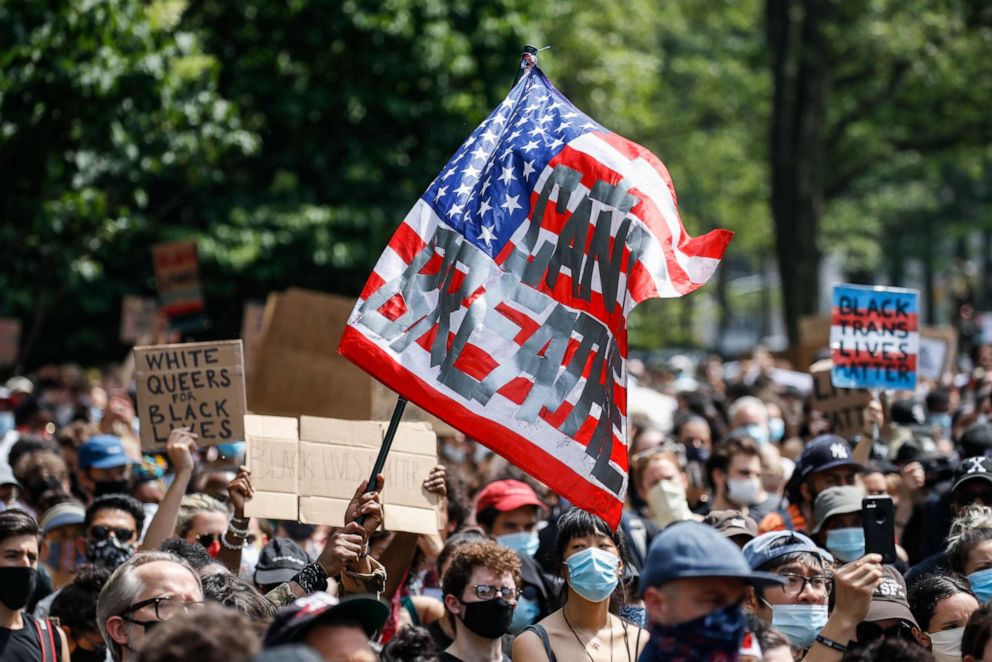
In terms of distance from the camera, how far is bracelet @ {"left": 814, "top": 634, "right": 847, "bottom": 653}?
5055 mm

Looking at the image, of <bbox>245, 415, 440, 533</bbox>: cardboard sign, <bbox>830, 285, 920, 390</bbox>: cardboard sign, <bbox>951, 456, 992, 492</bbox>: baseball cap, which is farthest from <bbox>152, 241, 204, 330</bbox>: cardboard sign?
<bbox>951, 456, 992, 492</bbox>: baseball cap

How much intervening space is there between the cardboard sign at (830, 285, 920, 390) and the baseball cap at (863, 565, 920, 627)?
408cm

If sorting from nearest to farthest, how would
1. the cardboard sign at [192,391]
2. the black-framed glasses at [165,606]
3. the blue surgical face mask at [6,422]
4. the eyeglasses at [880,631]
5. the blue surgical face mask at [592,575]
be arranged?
the black-framed glasses at [165,606], the eyeglasses at [880,631], the blue surgical face mask at [592,575], the cardboard sign at [192,391], the blue surgical face mask at [6,422]

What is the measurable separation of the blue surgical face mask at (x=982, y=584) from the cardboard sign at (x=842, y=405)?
3822mm

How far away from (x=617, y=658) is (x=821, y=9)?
24.2m

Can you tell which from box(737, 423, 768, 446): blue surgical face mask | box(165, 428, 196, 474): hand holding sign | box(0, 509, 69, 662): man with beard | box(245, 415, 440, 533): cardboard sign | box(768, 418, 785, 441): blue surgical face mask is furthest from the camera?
box(768, 418, 785, 441): blue surgical face mask

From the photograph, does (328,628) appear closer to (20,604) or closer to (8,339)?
(20,604)

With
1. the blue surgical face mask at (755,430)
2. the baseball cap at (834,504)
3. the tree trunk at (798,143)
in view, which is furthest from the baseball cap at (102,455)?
the tree trunk at (798,143)

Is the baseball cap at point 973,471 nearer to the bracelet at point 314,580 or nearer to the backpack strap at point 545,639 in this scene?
the backpack strap at point 545,639

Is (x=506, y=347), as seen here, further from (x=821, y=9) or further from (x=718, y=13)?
(x=718, y=13)

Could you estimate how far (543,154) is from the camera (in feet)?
20.5

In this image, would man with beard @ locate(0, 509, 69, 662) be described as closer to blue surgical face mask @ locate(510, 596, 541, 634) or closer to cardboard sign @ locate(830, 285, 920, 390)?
blue surgical face mask @ locate(510, 596, 541, 634)

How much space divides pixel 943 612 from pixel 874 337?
444cm

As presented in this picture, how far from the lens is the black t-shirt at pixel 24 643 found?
19.2ft
